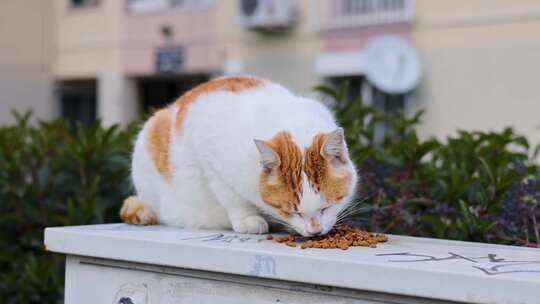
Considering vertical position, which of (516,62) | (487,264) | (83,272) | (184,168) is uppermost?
(516,62)

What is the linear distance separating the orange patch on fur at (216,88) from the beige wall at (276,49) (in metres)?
7.26

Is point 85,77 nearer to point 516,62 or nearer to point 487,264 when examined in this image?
point 516,62

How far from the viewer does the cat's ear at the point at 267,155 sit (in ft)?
5.22

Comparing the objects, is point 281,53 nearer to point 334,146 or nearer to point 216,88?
point 216,88

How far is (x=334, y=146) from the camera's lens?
162 centimetres

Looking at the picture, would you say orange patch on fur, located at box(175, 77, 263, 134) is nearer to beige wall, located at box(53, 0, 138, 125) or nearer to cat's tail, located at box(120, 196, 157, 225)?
cat's tail, located at box(120, 196, 157, 225)

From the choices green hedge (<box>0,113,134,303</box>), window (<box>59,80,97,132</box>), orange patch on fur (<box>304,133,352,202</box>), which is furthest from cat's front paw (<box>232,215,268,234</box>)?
window (<box>59,80,97,132</box>)

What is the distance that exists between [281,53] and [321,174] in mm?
8564

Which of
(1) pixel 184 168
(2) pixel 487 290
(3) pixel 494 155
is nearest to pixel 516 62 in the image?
(3) pixel 494 155

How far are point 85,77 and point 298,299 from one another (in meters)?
11.6

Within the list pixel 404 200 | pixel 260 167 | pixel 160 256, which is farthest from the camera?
pixel 404 200

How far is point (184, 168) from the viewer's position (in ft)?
6.51

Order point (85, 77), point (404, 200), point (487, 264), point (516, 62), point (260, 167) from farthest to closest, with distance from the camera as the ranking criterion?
1. point (85, 77)
2. point (516, 62)
3. point (404, 200)
4. point (260, 167)
5. point (487, 264)

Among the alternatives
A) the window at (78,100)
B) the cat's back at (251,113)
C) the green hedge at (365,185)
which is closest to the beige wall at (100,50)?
the window at (78,100)
